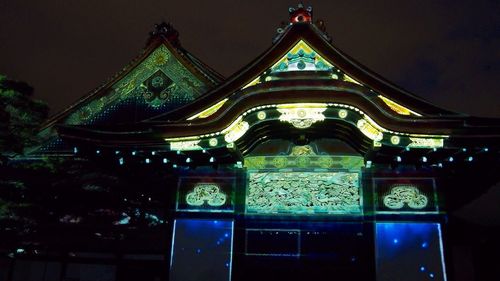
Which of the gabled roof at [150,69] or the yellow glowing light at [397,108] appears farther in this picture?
the gabled roof at [150,69]

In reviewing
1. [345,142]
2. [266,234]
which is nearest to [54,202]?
[266,234]

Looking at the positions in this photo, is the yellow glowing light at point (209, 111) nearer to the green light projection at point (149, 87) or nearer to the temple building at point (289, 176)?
the temple building at point (289, 176)

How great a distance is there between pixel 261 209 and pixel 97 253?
506 cm

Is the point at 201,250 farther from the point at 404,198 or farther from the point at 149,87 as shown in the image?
the point at 149,87

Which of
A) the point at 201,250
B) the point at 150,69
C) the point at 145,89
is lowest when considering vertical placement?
the point at 201,250

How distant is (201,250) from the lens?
9.68 meters

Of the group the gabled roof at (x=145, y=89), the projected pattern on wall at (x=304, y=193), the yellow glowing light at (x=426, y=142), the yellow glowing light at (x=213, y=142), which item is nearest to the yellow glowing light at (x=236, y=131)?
the yellow glowing light at (x=213, y=142)

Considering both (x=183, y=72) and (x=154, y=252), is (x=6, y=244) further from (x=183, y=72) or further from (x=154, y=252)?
(x=183, y=72)

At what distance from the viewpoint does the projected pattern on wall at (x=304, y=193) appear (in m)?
9.59

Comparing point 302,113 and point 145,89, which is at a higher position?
point 145,89

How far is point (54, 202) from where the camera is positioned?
11.6 m

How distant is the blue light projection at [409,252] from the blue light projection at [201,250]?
342 centimetres

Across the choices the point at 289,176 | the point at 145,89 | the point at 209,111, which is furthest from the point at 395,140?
the point at 145,89

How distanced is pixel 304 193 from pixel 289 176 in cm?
54
